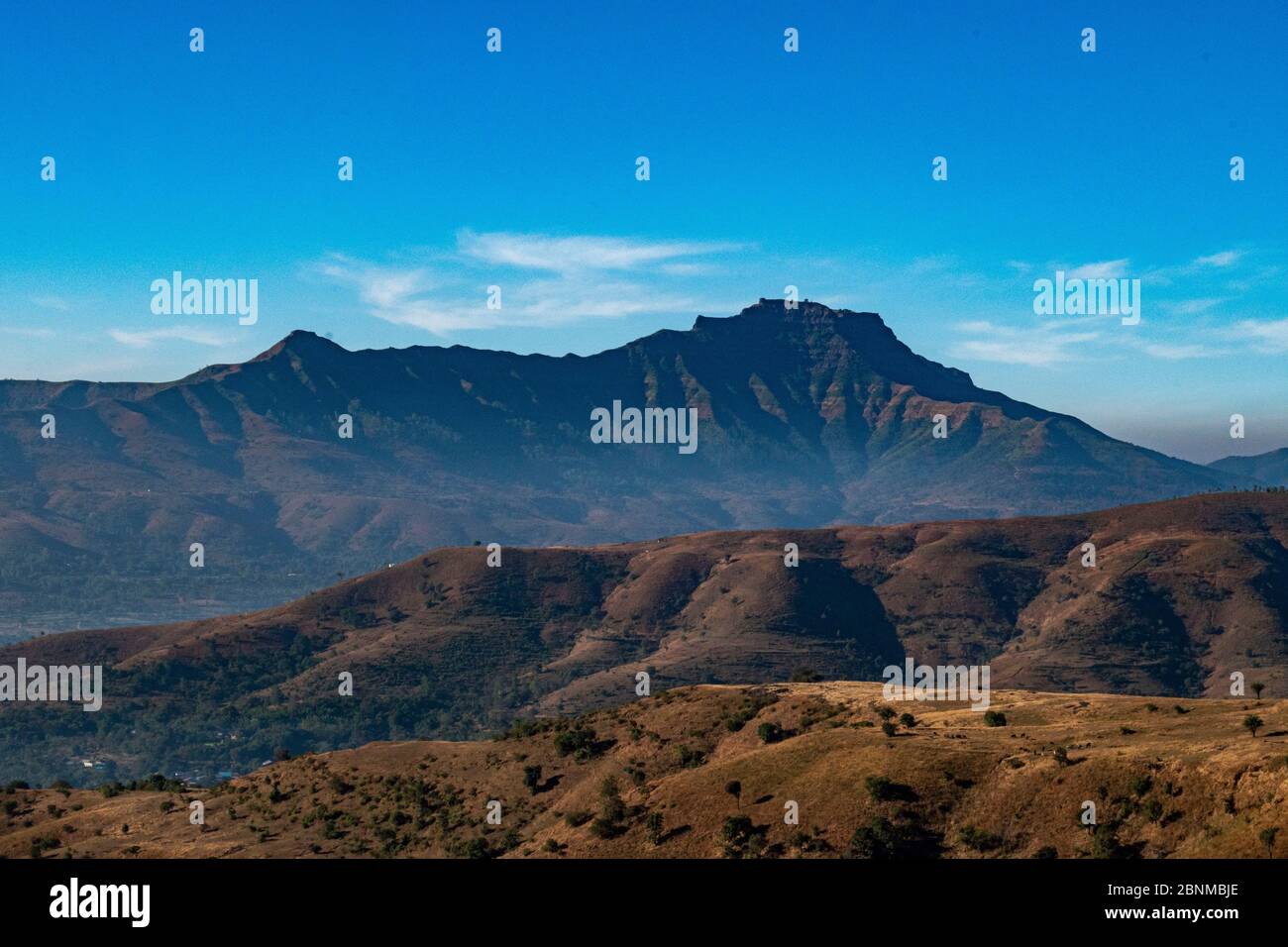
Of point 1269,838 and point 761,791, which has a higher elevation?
point 1269,838

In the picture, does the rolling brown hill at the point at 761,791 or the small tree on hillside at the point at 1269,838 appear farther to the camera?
the rolling brown hill at the point at 761,791

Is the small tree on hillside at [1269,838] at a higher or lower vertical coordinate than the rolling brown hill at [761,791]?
higher

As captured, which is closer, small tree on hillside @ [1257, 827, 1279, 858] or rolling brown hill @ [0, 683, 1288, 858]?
small tree on hillside @ [1257, 827, 1279, 858]

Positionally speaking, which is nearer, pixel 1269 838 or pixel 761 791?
pixel 1269 838
